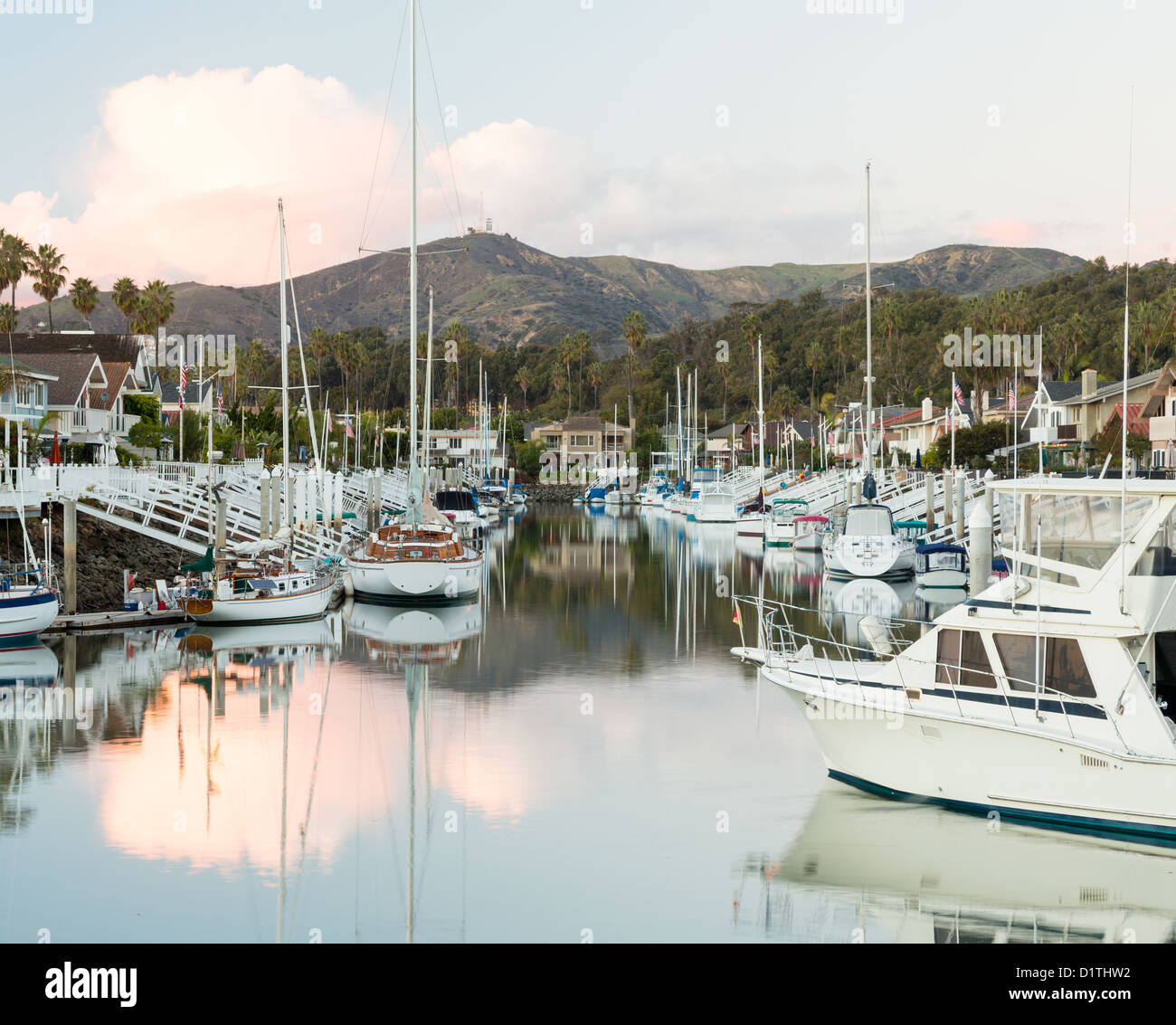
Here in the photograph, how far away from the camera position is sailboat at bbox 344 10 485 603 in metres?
38.8

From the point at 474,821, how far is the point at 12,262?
81.4 metres

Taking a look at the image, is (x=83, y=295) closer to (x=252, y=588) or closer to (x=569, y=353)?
(x=252, y=588)

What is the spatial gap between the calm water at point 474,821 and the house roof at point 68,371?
119ft

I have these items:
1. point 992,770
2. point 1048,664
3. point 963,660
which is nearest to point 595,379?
point 963,660

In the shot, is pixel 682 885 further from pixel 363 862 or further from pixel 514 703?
pixel 514 703

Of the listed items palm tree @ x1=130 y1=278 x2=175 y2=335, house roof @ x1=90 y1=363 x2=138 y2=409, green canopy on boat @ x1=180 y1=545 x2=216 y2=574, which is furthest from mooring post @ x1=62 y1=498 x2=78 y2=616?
palm tree @ x1=130 y1=278 x2=175 y2=335

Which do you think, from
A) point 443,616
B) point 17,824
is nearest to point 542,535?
point 443,616

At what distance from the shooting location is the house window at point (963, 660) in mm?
17156

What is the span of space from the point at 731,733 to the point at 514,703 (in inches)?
206

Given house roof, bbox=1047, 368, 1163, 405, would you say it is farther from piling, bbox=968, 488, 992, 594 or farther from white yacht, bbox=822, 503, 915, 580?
piling, bbox=968, 488, 992, 594

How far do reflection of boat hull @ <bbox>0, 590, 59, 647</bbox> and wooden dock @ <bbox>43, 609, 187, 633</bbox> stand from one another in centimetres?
194

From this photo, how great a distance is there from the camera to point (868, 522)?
165 feet
